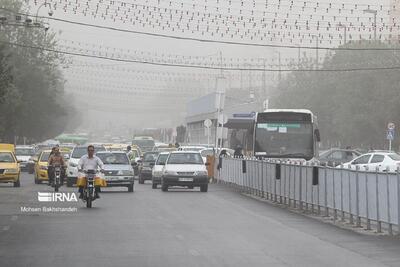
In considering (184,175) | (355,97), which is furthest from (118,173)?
(355,97)

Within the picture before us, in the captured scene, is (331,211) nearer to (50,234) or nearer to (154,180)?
(50,234)

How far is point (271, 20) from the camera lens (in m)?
44.2

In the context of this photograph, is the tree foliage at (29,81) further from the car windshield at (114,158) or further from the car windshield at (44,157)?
the car windshield at (114,158)

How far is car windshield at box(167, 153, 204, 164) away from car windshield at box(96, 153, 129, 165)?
1815mm

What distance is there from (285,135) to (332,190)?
14.5 metres

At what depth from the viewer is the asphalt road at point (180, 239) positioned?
48.8ft

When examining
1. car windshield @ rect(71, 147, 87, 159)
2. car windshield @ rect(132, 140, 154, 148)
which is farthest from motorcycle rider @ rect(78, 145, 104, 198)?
car windshield @ rect(132, 140, 154, 148)

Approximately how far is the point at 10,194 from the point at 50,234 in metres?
16.9

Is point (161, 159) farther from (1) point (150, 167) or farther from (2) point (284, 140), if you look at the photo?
(2) point (284, 140)

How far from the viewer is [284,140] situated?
128 ft

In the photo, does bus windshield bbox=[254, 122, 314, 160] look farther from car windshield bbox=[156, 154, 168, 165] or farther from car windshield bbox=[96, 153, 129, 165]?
car windshield bbox=[156, 154, 168, 165]

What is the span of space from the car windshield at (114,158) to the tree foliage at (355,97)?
34836 mm

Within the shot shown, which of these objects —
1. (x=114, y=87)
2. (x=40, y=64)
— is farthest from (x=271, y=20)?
(x=114, y=87)

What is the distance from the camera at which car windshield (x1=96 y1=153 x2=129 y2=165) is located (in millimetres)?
39188
